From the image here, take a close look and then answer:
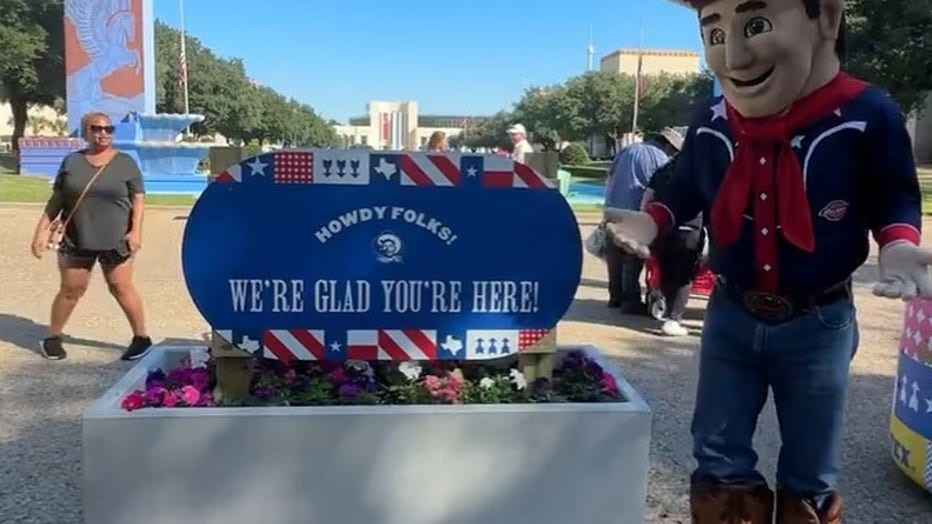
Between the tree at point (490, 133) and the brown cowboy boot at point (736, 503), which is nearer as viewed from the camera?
the brown cowboy boot at point (736, 503)

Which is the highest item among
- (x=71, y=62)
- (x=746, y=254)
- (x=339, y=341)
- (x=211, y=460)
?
(x=71, y=62)

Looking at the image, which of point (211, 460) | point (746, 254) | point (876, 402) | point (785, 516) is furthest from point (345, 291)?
point (876, 402)

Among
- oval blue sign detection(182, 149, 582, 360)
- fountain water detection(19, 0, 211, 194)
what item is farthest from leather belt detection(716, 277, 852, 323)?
fountain water detection(19, 0, 211, 194)

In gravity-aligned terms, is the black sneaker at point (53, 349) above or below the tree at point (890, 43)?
below

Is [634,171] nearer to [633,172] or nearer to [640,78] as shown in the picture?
[633,172]

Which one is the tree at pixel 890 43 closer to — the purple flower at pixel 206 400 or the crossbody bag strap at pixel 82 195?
the crossbody bag strap at pixel 82 195

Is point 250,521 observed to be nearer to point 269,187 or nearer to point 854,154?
point 269,187

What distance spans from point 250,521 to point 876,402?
3649mm

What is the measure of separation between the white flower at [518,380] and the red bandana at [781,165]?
93cm

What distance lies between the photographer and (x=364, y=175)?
2881mm

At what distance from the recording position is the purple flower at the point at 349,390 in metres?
2.88

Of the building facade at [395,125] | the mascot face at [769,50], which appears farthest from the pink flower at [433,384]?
the building facade at [395,125]

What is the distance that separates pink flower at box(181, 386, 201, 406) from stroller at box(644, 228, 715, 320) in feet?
14.3

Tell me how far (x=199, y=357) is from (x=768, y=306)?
2.04 metres
